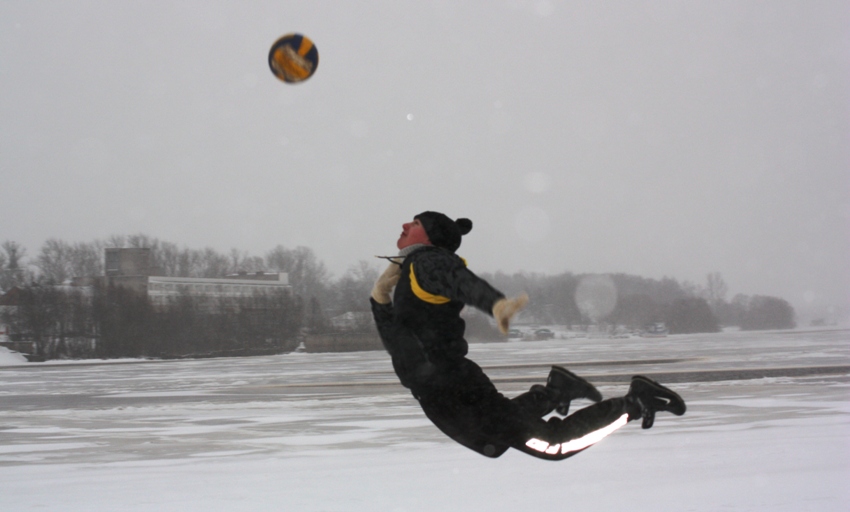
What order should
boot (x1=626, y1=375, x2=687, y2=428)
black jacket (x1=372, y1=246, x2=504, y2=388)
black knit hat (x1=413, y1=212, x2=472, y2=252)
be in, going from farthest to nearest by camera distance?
boot (x1=626, y1=375, x2=687, y2=428) → black knit hat (x1=413, y1=212, x2=472, y2=252) → black jacket (x1=372, y1=246, x2=504, y2=388)

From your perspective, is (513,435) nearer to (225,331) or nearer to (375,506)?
(375,506)

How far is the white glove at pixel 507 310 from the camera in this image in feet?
10.5

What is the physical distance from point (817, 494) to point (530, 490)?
228 centimetres

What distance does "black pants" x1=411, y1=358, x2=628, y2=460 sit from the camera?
402 cm

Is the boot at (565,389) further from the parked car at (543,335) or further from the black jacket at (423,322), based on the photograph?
the parked car at (543,335)

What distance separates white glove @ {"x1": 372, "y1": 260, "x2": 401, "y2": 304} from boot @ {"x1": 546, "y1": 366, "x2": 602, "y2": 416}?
3.54ft

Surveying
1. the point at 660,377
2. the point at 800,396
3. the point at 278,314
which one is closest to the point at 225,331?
the point at 278,314

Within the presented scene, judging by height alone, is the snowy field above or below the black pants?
below

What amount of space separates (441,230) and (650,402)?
1556mm

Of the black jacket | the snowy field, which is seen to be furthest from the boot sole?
the snowy field

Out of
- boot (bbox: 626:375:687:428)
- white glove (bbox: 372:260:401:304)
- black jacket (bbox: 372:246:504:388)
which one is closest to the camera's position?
black jacket (bbox: 372:246:504:388)

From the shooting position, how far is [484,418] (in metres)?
4.07

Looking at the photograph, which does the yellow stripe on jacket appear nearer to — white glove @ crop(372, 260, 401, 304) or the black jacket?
the black jacket

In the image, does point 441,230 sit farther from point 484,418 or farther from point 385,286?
point 484,418
